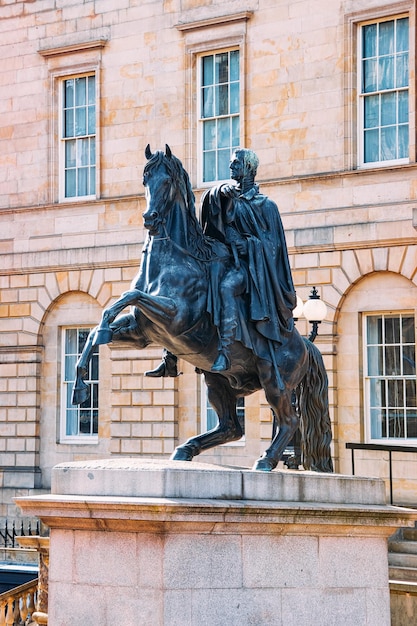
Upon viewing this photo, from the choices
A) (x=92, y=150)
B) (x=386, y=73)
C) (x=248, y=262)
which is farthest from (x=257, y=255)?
(x=92, y=150)

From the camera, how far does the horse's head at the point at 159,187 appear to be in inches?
463

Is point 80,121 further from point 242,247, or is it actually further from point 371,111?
point 242,247

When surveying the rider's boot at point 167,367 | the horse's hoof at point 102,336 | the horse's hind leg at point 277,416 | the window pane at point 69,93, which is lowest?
the horse's hind leg at point 277,416

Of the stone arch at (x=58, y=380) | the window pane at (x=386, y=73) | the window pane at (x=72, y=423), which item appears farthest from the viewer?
the window pane at (x=72, y=423)

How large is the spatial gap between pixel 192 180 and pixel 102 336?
666 inches

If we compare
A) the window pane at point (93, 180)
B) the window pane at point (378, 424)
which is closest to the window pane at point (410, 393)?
the window pane at point (378, 424)

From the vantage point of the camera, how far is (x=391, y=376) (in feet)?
82.5

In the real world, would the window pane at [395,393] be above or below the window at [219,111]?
below

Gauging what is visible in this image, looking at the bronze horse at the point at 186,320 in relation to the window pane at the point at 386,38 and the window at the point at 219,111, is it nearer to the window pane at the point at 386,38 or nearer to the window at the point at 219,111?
the window pane at the point at 386,38

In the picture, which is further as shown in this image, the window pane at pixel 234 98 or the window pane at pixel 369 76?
the window pane at pixel 234 98

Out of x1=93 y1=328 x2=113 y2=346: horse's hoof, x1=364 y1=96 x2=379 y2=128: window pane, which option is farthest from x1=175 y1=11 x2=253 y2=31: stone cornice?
x1=93 y1=328 x2=113 y2=346: horse's hoof

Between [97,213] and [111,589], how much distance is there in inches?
757

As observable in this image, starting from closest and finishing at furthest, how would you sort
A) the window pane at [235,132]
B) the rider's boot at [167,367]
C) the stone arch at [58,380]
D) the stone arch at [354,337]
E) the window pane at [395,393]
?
1. the rider's boot at [167,367]
2. the window pane at [395,393]
3. the stone arch at [354,337]
4. the window pane at [235,132]
5. the stone arch at [58,380]

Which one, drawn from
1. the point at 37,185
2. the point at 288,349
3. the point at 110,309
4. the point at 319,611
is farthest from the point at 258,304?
the point at 37,185
